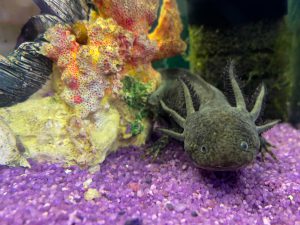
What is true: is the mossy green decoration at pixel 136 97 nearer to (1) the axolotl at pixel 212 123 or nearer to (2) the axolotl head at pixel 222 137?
(1) the axolotl at pixel 212 123

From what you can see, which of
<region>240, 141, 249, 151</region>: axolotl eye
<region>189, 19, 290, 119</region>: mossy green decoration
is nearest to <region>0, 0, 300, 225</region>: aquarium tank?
<region>240, 141, 249, 151</region>: axolotl eye

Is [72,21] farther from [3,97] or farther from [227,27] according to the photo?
[227,27]

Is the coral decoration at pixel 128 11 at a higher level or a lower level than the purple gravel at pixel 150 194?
higher

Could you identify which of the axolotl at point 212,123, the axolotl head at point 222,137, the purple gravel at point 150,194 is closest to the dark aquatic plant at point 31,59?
the purple gravel at point 150,194

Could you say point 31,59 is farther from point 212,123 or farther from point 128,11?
point 212,123

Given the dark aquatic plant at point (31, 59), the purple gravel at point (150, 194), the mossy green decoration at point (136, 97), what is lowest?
the purple gravel at point (150, 194)

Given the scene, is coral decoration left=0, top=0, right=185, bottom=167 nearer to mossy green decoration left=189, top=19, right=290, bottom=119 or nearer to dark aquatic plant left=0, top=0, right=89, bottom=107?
dark aquatic plant left=0, top=0, right=89, bottom=107
